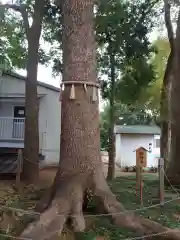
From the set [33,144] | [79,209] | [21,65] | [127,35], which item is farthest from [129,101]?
[79,209]

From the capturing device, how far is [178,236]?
5590 mm

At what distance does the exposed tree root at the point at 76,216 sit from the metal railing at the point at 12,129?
12130 mm

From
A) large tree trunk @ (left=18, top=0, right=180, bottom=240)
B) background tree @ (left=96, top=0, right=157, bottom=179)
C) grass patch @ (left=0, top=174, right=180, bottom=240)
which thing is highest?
background tree @ (left=96, top=0, right=157, bottom=179)

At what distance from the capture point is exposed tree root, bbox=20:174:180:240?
17.9 ft

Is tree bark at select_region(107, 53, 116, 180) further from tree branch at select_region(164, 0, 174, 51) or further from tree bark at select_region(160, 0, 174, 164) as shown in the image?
tree branch at select_region(164, 0, 174, 51)

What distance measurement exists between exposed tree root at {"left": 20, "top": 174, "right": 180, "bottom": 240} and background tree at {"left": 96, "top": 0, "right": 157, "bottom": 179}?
8.20 meters

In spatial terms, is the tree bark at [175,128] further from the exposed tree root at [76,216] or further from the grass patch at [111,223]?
the exposed tree root at [76,216]

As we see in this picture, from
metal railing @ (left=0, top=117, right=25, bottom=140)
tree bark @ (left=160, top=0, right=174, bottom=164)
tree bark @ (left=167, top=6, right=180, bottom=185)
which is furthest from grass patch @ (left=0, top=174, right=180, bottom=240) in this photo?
metal railing @ (left=0, top=117, right=25, bottom=140)

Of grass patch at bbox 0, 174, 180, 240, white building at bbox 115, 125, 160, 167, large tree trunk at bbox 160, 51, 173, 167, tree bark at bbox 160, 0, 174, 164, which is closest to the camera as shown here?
grass patch at bbox 0, 174, 180, 240

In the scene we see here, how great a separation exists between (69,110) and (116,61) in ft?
33.0

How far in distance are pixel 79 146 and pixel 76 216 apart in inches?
50.7

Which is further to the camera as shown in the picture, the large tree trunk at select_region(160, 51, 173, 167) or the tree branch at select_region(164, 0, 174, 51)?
the large tree trunk at select_region(160, 51, 173, 167)

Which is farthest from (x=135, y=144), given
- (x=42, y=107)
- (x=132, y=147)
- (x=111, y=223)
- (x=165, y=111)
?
(x=111, y=223)

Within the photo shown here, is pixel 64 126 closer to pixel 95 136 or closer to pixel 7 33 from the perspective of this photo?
pixel 95 136
